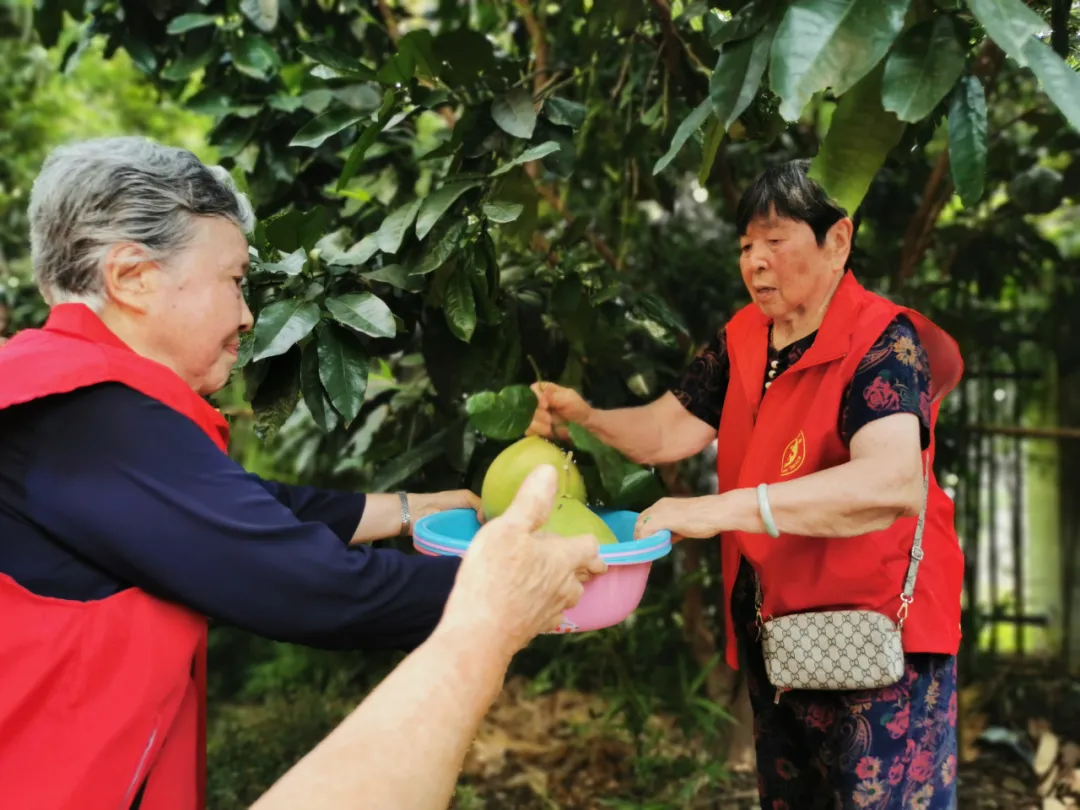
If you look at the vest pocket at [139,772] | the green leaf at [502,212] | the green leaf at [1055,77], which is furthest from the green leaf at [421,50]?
the vest pocket at [139,772]

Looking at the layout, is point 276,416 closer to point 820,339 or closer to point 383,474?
point 383,474

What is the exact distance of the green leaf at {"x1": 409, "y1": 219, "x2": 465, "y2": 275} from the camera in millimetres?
1829

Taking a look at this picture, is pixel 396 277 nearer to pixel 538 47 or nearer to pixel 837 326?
pixel 837 326

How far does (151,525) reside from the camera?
1113 mm

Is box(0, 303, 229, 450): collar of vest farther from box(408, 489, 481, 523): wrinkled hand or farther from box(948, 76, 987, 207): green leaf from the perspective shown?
box(948, 76, 987, 207): green leaf

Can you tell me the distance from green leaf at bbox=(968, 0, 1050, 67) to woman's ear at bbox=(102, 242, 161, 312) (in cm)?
100

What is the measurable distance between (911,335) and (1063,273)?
7.68 feet

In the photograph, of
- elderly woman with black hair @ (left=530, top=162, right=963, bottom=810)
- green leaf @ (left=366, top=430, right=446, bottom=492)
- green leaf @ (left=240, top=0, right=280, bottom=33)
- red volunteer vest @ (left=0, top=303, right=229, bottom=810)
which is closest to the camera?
red volunteer vest @ (left=0, top=303, right=229, bottom=810)

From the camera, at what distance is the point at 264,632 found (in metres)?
1.17

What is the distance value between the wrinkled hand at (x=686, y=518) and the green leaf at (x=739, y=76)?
0.61 metres

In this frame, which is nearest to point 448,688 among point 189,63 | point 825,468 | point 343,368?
point 343,368

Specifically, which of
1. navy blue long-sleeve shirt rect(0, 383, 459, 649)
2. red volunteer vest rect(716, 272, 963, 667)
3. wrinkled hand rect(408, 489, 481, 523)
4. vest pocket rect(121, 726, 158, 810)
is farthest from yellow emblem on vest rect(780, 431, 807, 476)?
vest pocket rect(121, 726, 158, 810)

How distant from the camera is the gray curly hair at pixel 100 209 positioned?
1.24 meters

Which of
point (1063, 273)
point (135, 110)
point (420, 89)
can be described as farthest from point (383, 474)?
→ point (135, 110)
